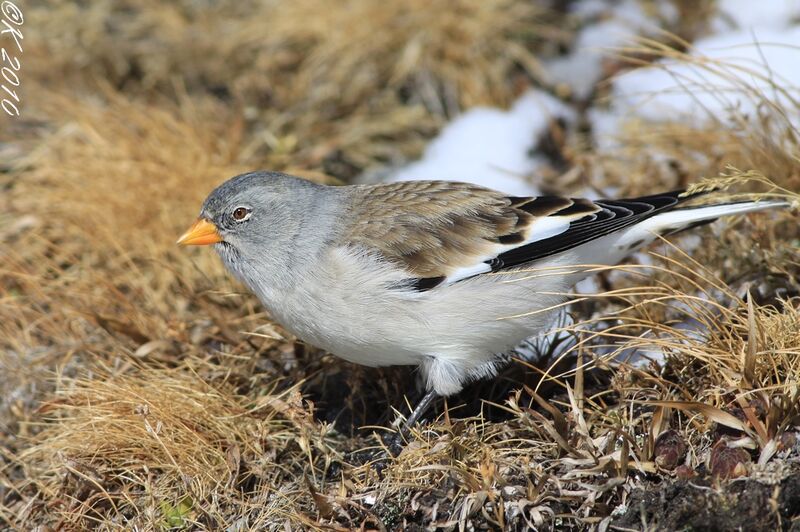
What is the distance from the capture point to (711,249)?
13.6ft

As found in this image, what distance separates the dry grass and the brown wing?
46cm

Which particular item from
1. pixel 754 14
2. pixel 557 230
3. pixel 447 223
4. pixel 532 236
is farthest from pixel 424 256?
pixel 754 14

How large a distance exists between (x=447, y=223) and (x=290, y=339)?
97 centimetres

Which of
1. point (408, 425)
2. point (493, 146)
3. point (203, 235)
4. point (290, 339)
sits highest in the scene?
point (203, 235)

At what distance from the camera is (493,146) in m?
5.61

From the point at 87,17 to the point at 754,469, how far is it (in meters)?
5.83

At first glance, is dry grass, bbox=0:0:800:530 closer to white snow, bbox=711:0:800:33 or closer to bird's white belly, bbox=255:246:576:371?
bird's white belly, bbox=255:246:576:371

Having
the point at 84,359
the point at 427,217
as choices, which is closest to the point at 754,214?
the point at 427,217

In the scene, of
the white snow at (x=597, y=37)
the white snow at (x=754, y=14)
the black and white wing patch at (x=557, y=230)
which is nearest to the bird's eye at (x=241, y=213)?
the black and white wing patch at (x=557, y=230)

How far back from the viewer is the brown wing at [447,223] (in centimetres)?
358

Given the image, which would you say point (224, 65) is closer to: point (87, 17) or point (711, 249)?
point (87, 17)

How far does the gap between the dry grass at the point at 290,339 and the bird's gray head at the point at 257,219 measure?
407 millimetres

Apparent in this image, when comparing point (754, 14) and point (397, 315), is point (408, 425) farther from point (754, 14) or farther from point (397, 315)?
point (754, 14)

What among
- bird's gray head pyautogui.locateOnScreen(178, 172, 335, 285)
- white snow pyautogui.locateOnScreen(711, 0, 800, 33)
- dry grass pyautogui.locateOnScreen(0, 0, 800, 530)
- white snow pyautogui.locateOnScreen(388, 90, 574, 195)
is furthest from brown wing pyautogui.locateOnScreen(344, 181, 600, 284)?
white snow pyautogui.locateOnScreen(711, 0, 800, 33)
